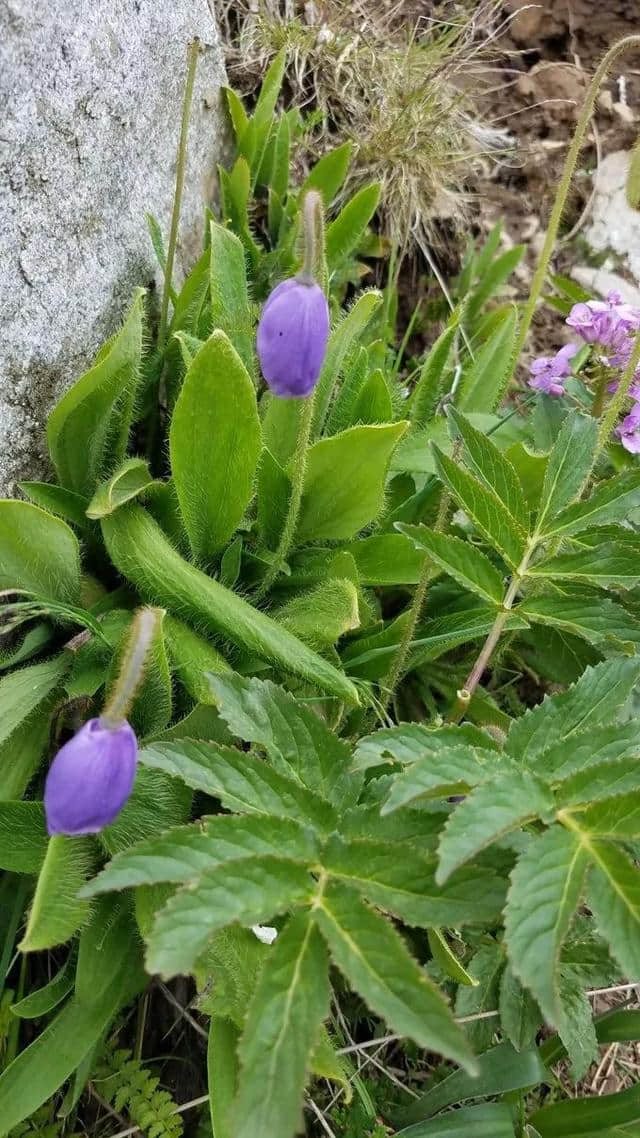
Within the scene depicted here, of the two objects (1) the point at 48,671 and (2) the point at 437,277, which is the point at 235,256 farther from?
(2) the point at 437,277

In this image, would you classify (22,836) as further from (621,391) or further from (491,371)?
(491,371)

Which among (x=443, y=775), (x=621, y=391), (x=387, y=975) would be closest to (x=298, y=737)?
(x=443, y=775)

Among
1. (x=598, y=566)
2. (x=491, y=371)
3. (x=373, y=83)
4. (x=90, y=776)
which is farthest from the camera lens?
(x=373, y=83)

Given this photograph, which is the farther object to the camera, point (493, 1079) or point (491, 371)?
point (491, 371)

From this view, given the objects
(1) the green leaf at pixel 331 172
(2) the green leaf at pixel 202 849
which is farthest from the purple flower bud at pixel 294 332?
(1) the green leaf at pixel 331 172

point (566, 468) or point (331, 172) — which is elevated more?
point (331, 172)

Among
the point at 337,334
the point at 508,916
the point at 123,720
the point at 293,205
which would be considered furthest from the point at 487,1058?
the point at 293,205

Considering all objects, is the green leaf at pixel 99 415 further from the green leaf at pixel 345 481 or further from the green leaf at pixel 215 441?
the green leaf at pixel 345 481
